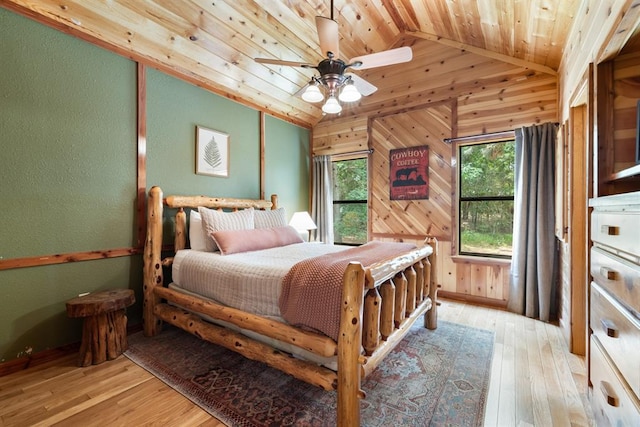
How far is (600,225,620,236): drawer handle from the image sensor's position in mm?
1196

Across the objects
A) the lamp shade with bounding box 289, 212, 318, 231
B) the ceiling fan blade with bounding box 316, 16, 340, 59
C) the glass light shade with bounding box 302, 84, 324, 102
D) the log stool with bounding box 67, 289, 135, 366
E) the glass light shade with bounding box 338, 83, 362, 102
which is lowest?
the log stool with bounding box 67, 289, 135, 366

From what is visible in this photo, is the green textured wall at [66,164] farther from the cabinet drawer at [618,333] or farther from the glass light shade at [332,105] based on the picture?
the cabinet drawer at [618,333]

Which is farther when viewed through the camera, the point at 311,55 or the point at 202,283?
the point at 311,55

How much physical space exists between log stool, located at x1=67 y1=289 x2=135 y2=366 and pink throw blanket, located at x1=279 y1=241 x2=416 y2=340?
143 centimetres

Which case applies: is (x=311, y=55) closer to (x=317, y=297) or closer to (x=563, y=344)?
(x=317, y=297)

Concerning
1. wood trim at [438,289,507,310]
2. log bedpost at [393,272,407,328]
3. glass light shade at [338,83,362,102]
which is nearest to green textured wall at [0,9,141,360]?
glass light shade at [338,83,362,102]

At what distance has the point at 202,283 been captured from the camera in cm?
221

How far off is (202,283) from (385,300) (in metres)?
1.46

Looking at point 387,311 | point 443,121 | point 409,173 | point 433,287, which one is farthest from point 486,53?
point 387,311

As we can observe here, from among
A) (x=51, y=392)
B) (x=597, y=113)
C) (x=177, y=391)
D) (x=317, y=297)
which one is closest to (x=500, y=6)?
(x=597, y=113)

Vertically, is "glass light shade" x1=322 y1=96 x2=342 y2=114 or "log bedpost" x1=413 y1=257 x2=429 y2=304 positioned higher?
"glass light shade" x1=322 y1=96 x2=342 y2=114

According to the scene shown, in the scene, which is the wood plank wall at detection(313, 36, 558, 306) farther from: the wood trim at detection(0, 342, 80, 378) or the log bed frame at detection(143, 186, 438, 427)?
the wood trim at detection(0, 342, 80, 378)

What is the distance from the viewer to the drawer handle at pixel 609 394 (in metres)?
1.15

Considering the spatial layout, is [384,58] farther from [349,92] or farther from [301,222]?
[301,222]
